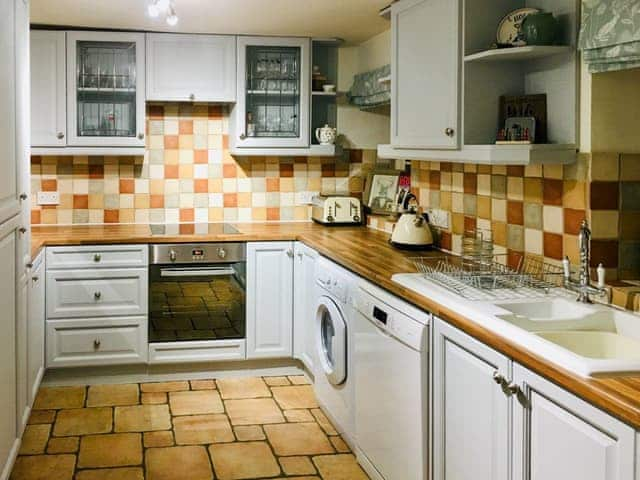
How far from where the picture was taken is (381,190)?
208 inches

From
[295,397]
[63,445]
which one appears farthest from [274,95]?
[63,445]

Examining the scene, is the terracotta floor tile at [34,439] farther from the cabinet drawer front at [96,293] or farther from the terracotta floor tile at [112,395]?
the cabinet drawer front at [96,293]

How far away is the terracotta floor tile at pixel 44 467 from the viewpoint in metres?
3.56

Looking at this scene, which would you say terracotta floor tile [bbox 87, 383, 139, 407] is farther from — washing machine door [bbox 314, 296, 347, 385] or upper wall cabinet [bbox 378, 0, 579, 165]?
upper wall cabinet [bbox 378, 0, 579, 165]

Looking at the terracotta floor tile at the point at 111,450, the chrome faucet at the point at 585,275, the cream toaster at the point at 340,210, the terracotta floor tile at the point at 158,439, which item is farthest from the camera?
the cream toaster at the point at 340,210

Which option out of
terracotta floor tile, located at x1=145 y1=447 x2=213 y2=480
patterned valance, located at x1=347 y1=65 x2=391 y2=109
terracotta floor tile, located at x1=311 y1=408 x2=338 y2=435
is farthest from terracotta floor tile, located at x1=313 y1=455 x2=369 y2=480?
patterned valance, located at x1=347 y1=65 x2=391 y2=109

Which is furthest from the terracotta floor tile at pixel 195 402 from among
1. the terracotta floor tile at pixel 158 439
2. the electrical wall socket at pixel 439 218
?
the electrical wall socket at pixel 439 218

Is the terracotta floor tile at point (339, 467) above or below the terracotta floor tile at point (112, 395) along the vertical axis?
below

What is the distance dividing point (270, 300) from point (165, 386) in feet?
2.65

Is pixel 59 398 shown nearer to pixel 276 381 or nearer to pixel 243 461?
pixel 276 381

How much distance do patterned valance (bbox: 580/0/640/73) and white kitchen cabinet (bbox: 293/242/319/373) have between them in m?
2.22

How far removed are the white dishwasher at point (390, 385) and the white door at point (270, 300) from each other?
4.83 ft

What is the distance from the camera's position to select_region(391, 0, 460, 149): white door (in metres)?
3.46

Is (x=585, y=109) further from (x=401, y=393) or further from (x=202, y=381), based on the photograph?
(x=202, y=381)
